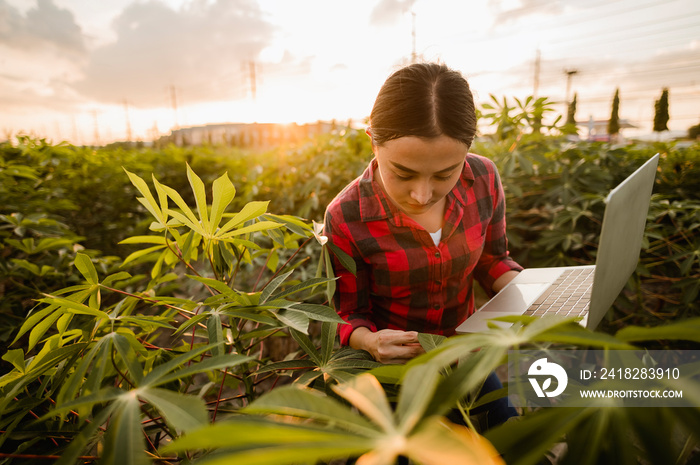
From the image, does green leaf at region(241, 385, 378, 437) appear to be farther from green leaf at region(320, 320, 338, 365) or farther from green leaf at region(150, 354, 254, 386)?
green leaf at region(320, 320, 338, 365)

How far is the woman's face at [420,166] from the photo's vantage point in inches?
33.9

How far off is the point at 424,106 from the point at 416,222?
0.34 metres

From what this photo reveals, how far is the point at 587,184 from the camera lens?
5.90 ft

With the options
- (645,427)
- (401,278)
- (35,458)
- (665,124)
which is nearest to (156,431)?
(35,458)

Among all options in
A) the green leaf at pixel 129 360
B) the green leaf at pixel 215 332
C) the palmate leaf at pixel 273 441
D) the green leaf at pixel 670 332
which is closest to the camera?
the palmate leaf at pixel 273 441

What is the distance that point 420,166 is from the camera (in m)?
0.87

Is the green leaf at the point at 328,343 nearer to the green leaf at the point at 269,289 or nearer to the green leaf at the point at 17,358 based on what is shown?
the green leaf at the point at 269,289

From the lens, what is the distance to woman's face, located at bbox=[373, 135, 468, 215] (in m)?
0.86

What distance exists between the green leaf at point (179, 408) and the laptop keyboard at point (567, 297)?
83 centimetres

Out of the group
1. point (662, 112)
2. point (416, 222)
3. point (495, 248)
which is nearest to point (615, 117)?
point (662, 112)

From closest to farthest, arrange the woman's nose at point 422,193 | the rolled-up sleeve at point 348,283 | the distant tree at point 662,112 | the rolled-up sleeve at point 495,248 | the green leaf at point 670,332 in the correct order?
1. the green leaf at point 670,332
2. the woman's nose at point 422,193
3. the rolled-up sleeve at point 348,283
4. the rolled-up sleeve at point 495,248
5. the distant tree at point 662,112

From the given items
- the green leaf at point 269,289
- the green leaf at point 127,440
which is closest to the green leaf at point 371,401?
the green leaf at point 127,440

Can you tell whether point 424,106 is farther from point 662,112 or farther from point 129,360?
point 662,112

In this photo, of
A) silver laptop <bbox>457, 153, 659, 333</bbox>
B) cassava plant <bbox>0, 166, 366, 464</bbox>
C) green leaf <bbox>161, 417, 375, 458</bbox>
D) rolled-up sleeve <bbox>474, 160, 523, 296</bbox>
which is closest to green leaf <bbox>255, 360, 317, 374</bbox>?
cassava plant <bbox>0, 166, 366, 464</bbox>
